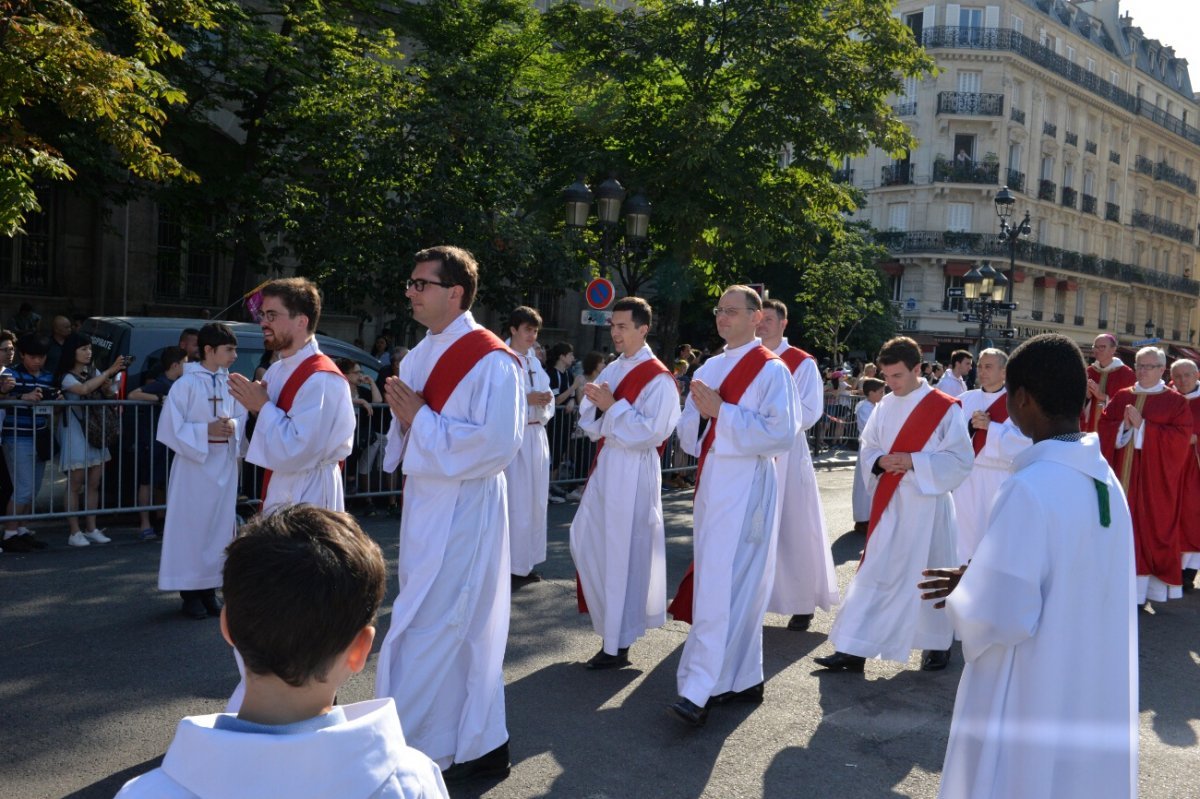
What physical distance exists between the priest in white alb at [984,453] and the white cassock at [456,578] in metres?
4.68

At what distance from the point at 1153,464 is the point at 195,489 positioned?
304 inches

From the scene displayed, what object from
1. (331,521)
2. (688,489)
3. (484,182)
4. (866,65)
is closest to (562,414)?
(688,489)

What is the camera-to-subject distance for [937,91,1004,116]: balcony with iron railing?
47531mm

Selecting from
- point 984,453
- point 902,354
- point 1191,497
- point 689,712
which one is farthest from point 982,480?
point 689,712

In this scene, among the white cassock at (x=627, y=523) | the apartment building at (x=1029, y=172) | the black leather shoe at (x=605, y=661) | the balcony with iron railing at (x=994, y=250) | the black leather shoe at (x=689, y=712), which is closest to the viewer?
the black leather shoe at (x=689, y=712)

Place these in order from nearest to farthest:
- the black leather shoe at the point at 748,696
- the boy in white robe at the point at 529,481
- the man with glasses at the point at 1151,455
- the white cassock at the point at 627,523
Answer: the black leather shoe at the point at 748,696 < the white cassock at the point at 627,523 < the boy in white robe at the point at 529,481 < the man with glasses at the point at 1151,455

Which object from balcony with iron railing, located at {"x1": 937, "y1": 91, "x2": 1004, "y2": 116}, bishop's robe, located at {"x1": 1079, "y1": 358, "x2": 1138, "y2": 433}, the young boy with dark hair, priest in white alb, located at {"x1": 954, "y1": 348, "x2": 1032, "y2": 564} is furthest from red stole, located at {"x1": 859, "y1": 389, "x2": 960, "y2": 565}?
balcony with iron railing, located at {"x1": 937, "y1": 91, "x2": 1004, "y2": 116}

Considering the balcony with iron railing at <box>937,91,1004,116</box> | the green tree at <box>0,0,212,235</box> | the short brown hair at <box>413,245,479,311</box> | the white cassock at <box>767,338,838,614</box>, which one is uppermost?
the balcony with iron railing at <box>937,91,1004,116</box>

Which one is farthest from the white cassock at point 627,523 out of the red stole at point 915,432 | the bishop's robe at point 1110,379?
the bishop's robe at point 1110,379

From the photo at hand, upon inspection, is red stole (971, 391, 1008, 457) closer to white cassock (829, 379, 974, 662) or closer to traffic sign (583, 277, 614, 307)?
white cassock (829, 379, 974, 662)

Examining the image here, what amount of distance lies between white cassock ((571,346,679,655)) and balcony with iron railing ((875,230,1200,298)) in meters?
40.4

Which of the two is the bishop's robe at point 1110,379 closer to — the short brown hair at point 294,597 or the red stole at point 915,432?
the red stole at point 915,432

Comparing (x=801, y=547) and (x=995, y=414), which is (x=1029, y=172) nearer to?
(x=995, y=414)

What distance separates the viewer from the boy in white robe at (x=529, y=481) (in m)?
8.32
